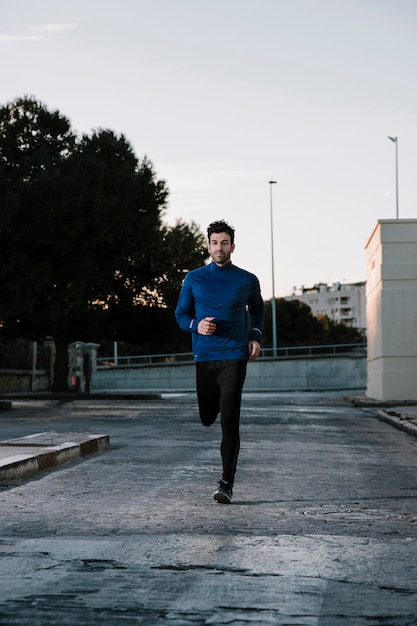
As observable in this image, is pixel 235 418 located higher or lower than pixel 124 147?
lower

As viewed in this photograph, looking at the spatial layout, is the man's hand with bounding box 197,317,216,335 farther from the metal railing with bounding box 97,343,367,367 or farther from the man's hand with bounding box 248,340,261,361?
the metal railing with bounding box 97,343,367,367

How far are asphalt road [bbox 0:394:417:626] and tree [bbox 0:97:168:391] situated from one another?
64.3 ft

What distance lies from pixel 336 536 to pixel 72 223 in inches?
985

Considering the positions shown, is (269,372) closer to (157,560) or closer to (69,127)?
(69,127)

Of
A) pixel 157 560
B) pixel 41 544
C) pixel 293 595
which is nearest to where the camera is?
pixel 293 595

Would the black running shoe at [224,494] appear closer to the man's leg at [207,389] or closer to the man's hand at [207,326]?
the man's leg at [207,389]

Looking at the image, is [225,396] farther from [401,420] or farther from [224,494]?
[401,420]

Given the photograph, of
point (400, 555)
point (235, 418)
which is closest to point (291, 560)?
point (400, 555)

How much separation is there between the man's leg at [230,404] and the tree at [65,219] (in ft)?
71.3

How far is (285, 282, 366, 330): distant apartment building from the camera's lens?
178m

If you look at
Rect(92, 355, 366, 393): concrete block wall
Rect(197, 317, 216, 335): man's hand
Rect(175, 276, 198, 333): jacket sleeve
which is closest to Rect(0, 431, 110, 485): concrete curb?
Rect(175, 276, 198, 333): jacket sleeve

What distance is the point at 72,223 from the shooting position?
2977 centimetres

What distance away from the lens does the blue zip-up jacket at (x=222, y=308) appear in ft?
23.0

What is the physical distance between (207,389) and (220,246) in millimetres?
1043
